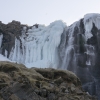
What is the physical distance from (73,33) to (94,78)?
7.55m

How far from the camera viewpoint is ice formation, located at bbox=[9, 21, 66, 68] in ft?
125

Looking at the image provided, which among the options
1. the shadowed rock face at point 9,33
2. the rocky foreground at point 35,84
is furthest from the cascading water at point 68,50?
the rocky foreground at point 35,84

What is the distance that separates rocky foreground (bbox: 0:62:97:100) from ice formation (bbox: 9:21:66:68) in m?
20.7

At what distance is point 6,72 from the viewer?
14.9m

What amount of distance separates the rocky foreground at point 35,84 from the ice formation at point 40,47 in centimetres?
2071

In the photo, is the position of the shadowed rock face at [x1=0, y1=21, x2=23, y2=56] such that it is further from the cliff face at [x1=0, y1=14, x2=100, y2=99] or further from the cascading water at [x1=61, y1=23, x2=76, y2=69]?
the cascading water at [x1=61, y1=23, x2=76, y2=69]

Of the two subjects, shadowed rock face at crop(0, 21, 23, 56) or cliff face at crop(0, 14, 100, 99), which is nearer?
cliff face at crop(0, 14, 100, 99)

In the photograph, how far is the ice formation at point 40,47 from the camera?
37969mm

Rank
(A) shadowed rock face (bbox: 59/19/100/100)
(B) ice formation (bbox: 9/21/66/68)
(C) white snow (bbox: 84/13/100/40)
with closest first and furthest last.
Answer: (A) shadowed rock face (bbox: 59/19/100/100)
(C) white snow (bbox: 84/13/100/40)
(B) ice formation (bbox: 9/21/66/68)

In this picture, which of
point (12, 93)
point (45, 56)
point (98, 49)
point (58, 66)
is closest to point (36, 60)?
point (45, 56)

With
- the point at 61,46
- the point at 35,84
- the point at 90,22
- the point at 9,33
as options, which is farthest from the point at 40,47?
the point at 35,84

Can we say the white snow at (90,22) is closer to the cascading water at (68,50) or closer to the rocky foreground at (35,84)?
the cascading water at (68,50)

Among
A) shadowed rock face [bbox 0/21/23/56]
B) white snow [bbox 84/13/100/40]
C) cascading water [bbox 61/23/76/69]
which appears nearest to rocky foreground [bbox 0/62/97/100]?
cascading water [bbox 61/23/76/69]

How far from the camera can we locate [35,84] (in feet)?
43.5
